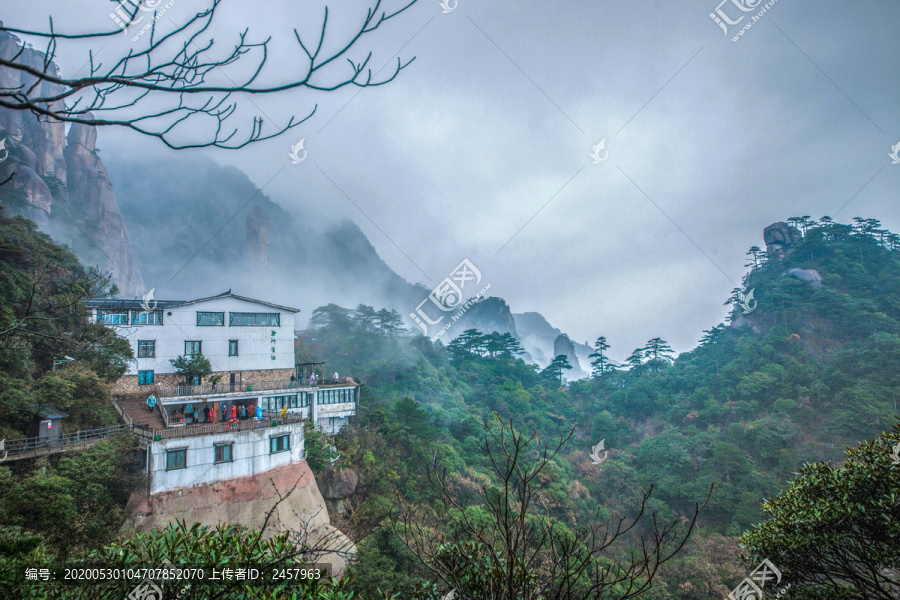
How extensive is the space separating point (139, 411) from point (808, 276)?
39710 millimetres

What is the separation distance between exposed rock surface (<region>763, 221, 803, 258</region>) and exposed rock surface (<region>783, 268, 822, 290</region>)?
4040 mm

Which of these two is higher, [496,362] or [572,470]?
[496,362]

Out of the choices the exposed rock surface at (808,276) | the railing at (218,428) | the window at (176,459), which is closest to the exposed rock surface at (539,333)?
the exposed rock surface at (808,276)

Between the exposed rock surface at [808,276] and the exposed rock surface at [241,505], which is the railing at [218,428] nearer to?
the exposed rock surface at [241,505]

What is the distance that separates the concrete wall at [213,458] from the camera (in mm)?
10203

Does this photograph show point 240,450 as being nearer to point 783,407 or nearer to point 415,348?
point 415,348

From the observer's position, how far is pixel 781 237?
1319 inches

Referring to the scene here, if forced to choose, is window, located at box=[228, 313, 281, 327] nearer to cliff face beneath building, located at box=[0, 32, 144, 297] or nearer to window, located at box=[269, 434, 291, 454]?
window, located at box=[269, 434, 291, 454]

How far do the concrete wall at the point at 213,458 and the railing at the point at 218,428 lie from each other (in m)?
0.10

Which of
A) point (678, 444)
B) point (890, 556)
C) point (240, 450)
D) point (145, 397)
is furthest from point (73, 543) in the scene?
point (678, 444)

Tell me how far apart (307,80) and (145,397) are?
1699cm

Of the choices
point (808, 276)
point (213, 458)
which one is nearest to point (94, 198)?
point (213, 458)

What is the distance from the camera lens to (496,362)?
107 ft

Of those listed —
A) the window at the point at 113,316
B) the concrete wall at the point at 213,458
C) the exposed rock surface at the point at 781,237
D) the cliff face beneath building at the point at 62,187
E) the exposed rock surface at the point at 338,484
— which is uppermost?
the cliff face beneath building at the point at 62,187
